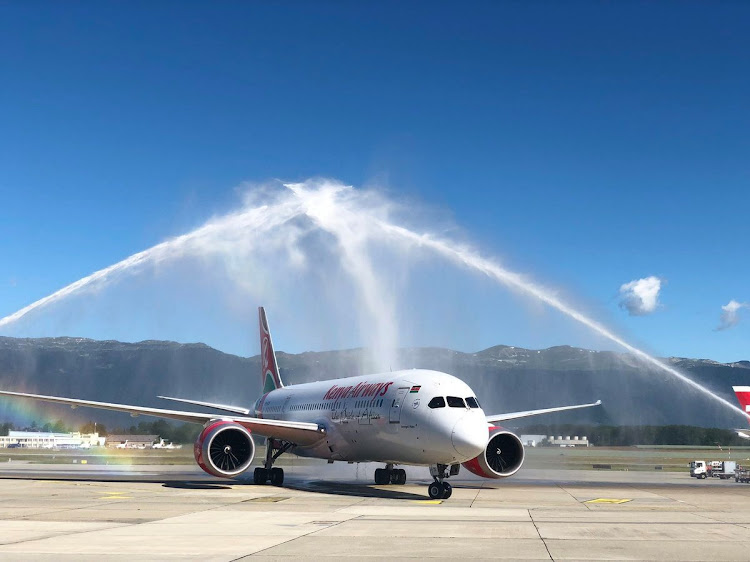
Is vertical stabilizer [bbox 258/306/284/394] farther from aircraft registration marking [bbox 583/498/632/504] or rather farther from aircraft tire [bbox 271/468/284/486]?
aircraft registration marking [bbox 583/498/632/504]

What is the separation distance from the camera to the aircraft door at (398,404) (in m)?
31.7

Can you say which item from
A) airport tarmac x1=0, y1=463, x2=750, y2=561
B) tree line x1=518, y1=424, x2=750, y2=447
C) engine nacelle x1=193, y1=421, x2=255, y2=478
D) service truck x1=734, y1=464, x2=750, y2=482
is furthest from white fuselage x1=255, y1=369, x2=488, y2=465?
tree line x1=518, y1=424, x2=750, y2=447

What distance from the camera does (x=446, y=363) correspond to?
9762cm

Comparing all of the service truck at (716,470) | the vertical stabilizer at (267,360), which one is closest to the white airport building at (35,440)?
the vertical stabilizer at (267,360)

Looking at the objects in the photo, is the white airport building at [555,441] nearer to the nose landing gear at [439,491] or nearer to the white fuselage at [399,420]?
the white fuselage at [399,420]

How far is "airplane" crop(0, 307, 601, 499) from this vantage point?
29656 millimetres

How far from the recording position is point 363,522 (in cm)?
2078

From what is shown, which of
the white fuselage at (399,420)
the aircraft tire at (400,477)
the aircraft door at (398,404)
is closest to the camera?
the white fuselage at (399,420)

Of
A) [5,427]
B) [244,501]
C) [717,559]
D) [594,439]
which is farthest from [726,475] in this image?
[5,427]

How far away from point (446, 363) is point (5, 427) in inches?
2037

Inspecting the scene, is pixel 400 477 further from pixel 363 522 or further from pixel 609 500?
pixel 363 522

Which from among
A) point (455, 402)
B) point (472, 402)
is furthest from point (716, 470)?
point (455, 402)

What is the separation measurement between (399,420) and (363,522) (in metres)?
10.8

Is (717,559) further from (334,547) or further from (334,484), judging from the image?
(334,484)
